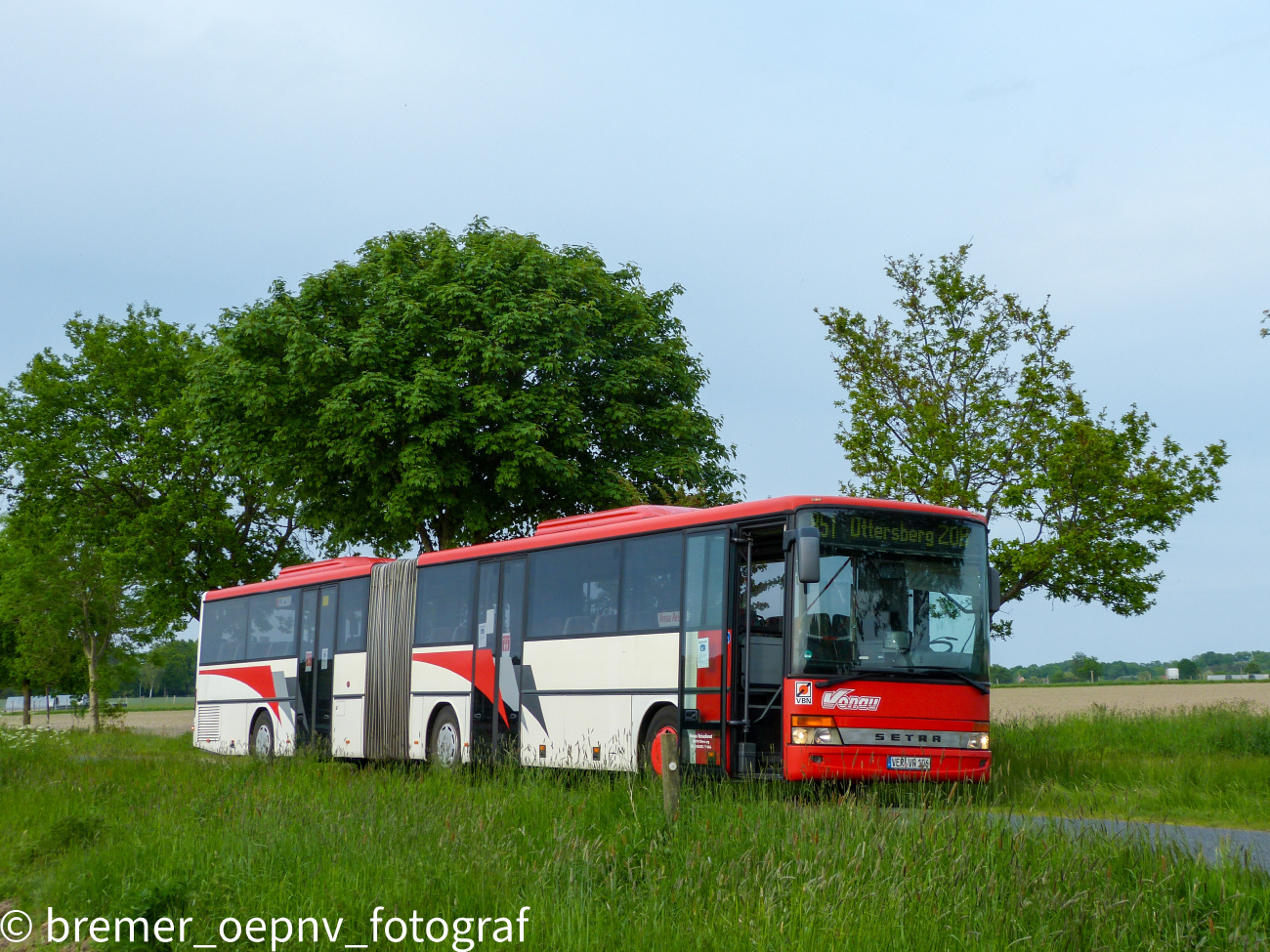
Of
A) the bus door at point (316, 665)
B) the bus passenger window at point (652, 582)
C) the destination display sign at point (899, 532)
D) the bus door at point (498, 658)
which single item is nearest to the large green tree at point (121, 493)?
the bus door at point (316, 665)

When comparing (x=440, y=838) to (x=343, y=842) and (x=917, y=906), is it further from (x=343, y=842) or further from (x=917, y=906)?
(x=917, y=906)

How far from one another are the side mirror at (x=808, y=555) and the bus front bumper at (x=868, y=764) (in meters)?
1.65

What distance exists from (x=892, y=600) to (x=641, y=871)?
21.5ft

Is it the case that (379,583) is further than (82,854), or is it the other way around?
(379,583)

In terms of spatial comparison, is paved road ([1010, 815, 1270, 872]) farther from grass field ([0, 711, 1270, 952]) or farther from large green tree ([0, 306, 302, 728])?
large green tree ([0, 306, 302, 728])

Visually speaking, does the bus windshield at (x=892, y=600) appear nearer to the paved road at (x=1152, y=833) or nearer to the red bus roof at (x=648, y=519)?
the red bus roof at (x=648, y=519)

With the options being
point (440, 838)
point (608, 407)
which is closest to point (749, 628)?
point (440, 838)

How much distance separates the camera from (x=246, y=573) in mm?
37750

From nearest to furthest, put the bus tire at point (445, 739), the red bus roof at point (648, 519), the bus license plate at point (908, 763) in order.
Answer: the bus license plate at point (908, 763)
the red bus roof at point (648, 519)
the bus tire at point (445, 739)

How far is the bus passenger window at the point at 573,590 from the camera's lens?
52.1 feet

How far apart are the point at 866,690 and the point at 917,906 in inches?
265

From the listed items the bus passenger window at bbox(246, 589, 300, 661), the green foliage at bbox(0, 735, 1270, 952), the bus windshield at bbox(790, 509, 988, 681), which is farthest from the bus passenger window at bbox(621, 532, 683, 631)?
the bus passenger window at bbox(246, 589, 300, 661)

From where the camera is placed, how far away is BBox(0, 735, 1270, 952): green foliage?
6293 millimetres

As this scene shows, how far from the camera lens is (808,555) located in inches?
506
